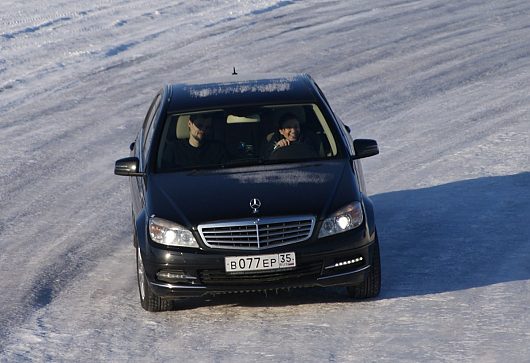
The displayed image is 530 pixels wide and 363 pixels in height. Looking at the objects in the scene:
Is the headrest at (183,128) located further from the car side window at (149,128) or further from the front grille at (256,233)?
the front grille at (256,233)

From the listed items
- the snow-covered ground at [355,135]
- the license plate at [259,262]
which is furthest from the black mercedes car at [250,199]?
the snow-covered ground at [355,135]

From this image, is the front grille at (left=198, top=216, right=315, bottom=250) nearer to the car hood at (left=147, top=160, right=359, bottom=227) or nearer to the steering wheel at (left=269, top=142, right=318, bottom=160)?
the car hood at (left=147, top=160, right=359, bottom=227)

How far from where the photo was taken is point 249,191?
10.2 metres

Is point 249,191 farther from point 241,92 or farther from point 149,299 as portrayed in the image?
point 241,92

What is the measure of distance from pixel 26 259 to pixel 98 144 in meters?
5.39

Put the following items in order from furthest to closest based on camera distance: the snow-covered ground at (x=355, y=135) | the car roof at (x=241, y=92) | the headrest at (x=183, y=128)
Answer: the car roof at (x=241, y=92) → the headrest at (x=183, y=128) → the snow-covered ground at (x=355, y=135)

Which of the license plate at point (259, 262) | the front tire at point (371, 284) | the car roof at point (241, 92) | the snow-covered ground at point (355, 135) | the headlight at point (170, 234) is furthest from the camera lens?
the car roof at point (241, 92)

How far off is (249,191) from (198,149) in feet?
3.17

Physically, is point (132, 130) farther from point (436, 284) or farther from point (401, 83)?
point (436, 284)

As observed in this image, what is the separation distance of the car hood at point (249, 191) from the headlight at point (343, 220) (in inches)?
2.1

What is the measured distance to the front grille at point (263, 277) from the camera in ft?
32.2

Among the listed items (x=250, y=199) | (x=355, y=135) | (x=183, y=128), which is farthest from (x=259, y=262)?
(x=355, y=135)

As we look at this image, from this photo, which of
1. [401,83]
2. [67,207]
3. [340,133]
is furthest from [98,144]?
[340,133]

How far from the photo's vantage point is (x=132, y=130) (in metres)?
18.2
